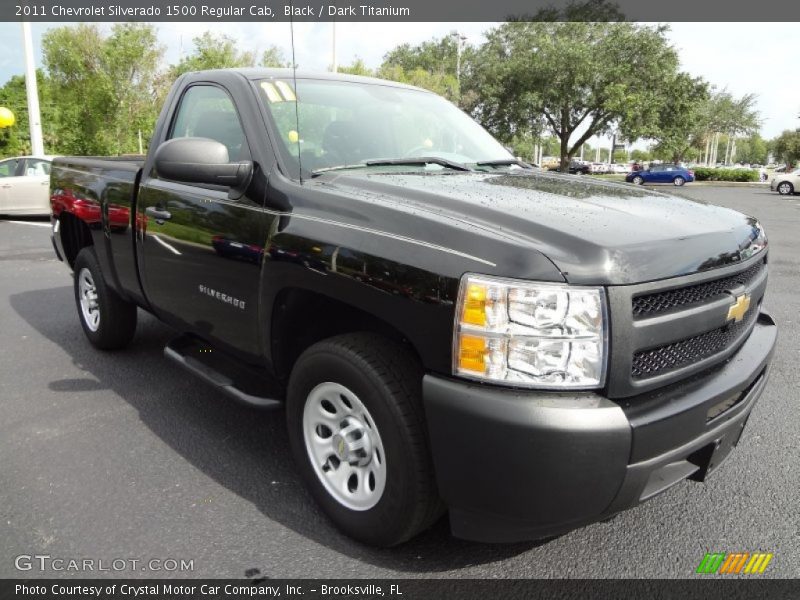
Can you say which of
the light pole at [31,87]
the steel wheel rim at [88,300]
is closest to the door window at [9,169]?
the light pole at [31,87]

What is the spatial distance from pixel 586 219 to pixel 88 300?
13.1 feet

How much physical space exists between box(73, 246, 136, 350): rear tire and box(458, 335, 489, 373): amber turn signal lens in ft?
10.6

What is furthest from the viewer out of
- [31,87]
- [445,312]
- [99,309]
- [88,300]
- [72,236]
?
[31,87]

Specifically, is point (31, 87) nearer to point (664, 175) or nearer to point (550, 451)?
point (550, 451)

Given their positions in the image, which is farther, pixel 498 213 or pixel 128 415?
pixel 128 415

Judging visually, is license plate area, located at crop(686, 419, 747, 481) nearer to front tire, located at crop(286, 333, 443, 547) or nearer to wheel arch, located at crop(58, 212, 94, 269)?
front tire, located at crop(286, 333, 443, 547)

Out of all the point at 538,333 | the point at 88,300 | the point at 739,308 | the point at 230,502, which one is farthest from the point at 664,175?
the point at 538,333

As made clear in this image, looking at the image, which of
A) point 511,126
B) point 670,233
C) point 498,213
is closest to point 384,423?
point 498,213

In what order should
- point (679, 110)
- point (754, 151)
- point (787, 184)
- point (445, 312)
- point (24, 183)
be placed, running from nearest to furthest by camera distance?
point (445, 312) → point (24, 183) → point (787, 184) → point (679, 110) → point (754, 151)

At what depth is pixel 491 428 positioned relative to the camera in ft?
6.06

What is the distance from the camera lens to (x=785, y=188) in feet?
95.8

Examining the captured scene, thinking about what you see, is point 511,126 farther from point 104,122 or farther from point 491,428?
point 491,428

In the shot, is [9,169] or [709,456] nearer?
[709,456]

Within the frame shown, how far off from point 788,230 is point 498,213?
1384cm
